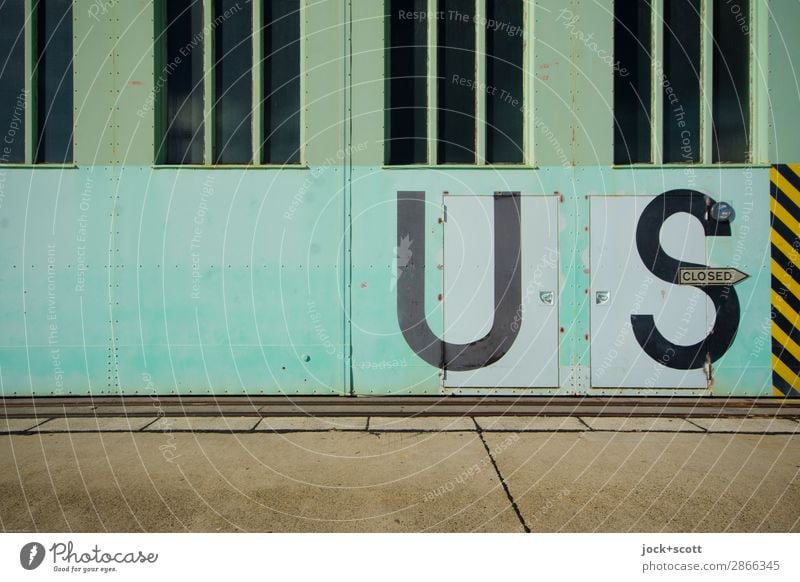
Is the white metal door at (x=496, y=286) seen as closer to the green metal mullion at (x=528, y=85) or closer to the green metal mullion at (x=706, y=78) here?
the green metal mullion at (x=528, y=85)

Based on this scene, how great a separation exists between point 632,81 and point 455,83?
207 cm

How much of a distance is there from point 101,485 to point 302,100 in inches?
164

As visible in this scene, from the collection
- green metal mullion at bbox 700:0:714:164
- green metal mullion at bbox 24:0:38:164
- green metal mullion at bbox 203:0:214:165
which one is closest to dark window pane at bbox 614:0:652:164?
green metal mullion at bbox 700:0:714:164

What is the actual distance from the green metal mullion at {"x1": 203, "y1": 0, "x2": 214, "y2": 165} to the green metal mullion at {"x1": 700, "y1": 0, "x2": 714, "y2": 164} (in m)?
5.70

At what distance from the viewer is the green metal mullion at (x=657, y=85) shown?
17.4 feet

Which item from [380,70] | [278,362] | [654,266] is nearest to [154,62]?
[380,70]

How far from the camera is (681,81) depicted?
5.44 metres

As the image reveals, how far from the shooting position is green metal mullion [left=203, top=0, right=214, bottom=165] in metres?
5.29

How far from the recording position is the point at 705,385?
5094 mm

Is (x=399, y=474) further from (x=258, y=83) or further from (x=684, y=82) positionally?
(x=684, y=82)

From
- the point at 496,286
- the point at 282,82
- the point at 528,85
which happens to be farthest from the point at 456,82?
the point at 496,286

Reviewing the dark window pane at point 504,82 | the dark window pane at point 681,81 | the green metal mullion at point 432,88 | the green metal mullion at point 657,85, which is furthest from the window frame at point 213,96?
the dark window pane at point 681,81

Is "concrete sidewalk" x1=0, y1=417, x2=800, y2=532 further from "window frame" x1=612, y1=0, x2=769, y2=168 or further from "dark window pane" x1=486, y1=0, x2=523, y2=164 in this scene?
"dark window pane" x1=486, y1=0, x2=523, y2=164

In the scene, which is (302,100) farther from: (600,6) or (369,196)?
(600,6)
